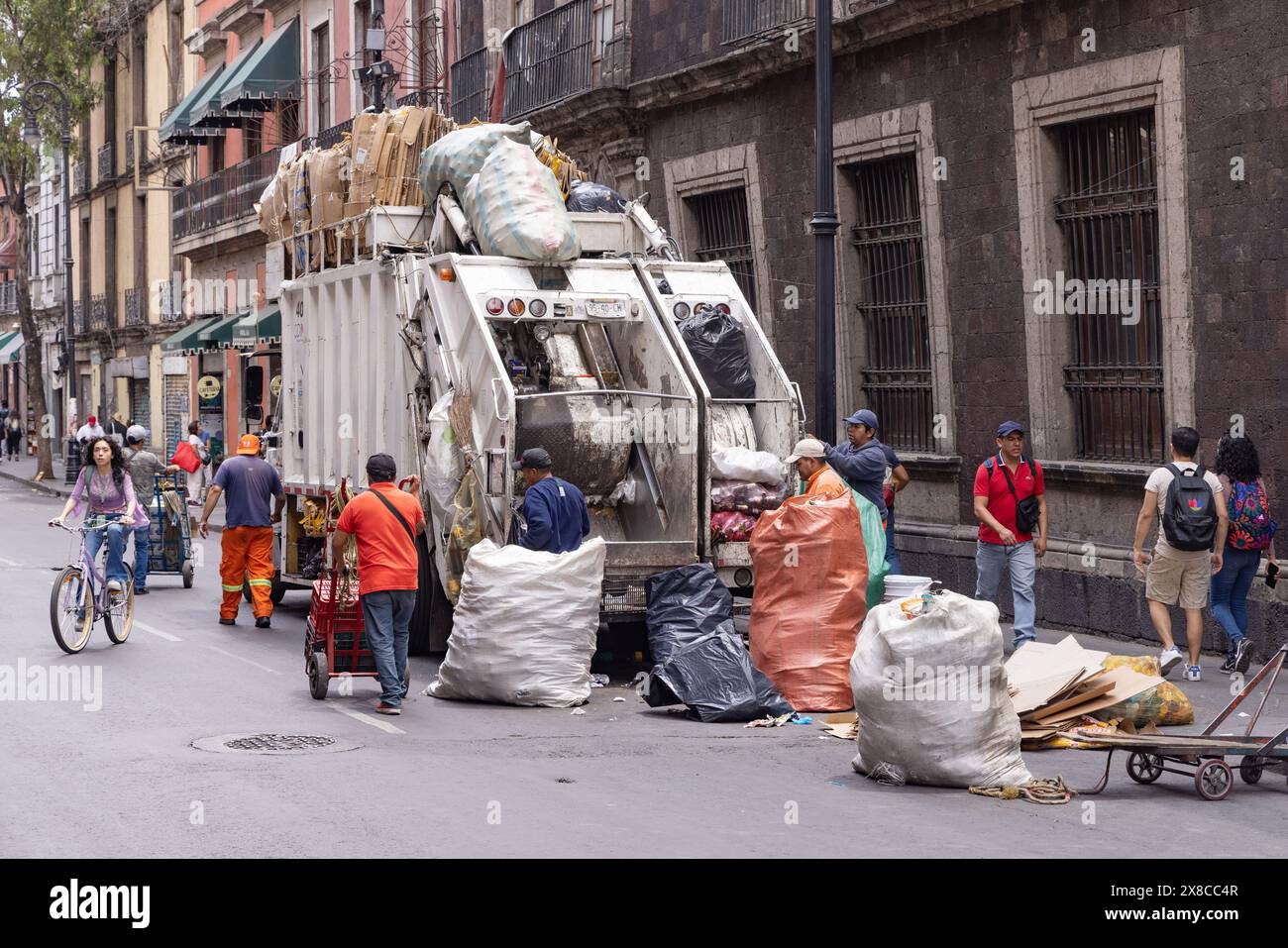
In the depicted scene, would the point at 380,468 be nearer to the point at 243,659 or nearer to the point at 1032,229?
the point at 243,659

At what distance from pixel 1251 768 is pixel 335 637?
5511mm

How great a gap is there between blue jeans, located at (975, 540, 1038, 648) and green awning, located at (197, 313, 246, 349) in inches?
905

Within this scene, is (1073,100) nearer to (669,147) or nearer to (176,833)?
(669,147)

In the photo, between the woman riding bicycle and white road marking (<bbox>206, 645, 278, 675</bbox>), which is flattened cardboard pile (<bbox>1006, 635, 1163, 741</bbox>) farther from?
the woman riding bicycle

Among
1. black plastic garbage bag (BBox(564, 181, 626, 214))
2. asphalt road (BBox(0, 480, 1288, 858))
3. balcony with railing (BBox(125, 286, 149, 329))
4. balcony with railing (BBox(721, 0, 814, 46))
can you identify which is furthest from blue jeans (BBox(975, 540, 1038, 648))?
balcony with railing (BBox(125, 286, 149, 329))

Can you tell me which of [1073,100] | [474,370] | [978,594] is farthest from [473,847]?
[1073,100]

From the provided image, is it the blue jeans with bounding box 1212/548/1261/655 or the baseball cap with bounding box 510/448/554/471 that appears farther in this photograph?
the blue jeans with bounding box 1212/548/1261/655

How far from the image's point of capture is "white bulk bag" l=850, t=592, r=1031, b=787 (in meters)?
8.30

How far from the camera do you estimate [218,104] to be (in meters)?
37.4

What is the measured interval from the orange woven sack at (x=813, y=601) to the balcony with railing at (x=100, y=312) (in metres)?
43.6

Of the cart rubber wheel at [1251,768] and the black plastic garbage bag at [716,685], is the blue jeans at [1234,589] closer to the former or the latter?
the black plastic garbage bag at [716,685]

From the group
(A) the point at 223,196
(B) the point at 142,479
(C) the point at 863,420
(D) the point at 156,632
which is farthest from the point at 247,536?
(A) the point at 223,196

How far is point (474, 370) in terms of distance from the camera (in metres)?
12.0

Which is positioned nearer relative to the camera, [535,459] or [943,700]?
[943,700]
